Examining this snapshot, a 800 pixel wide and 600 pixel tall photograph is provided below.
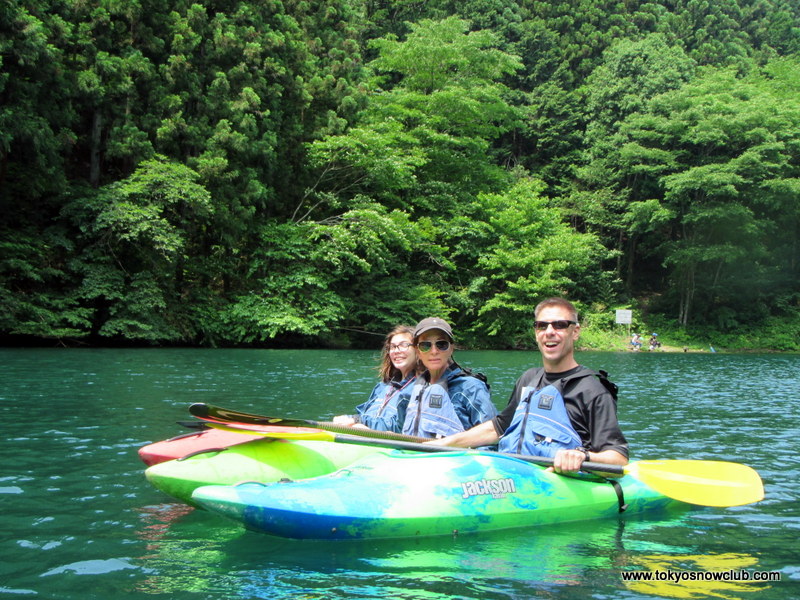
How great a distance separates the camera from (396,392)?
17.9 ft

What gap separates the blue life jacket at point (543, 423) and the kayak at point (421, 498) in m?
0.17

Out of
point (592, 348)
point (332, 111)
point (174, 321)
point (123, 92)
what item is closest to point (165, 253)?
point (174, 321)

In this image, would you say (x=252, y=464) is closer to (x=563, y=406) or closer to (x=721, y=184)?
(x=563, y=406)

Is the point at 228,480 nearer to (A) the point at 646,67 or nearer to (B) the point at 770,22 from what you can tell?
(A) the point at 646,67

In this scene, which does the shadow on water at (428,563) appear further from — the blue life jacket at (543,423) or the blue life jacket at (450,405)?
the blue life jacket at (450,405)

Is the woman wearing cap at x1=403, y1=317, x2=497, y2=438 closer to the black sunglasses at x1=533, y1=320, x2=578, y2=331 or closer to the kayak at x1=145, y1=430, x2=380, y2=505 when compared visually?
the kayak at x1=145, y1=430, x2=380, y2=505

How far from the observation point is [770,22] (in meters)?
43.4

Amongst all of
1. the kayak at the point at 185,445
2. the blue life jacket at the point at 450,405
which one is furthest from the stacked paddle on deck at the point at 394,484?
the blue life jacket at the point at 450,405

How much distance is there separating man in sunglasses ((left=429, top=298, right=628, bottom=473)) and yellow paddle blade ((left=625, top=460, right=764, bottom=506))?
0.35 meters

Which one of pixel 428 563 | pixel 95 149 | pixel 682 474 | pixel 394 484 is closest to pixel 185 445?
pixel 394 484

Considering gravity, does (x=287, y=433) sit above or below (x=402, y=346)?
below

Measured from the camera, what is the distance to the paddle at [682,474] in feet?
13.9

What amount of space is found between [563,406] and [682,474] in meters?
1.11

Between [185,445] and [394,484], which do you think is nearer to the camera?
[394,484]
